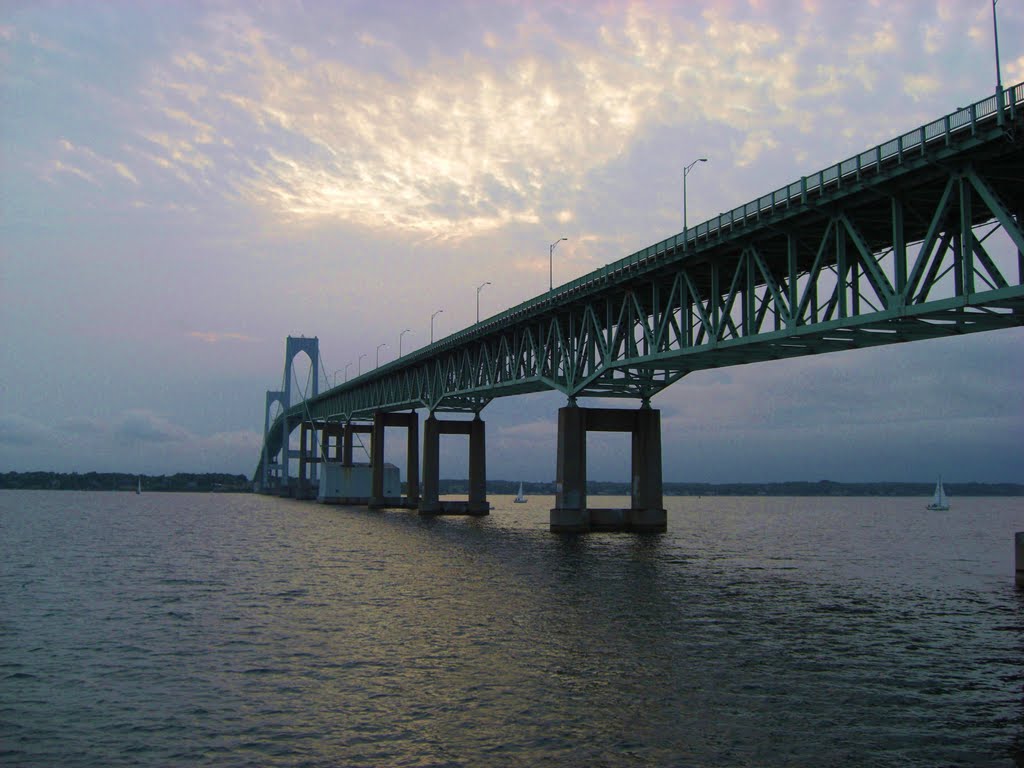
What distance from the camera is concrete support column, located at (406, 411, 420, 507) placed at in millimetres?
120500

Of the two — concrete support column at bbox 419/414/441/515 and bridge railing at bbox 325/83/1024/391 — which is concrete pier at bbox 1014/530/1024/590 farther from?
concrete support column at bbox 419/414/441/515

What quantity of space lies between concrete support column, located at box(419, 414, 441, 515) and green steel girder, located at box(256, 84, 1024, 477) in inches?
1204

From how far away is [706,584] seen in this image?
4044cm

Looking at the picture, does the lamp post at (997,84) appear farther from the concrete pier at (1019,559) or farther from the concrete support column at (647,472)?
the concrete support column at (647,472)

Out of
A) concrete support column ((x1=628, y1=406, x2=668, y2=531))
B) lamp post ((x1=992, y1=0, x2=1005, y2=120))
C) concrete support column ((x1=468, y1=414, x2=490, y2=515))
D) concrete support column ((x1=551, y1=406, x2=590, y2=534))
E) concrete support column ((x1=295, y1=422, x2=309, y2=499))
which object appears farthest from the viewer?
concrete support column ((x1=295, y1=422, x2=309, y2=499))

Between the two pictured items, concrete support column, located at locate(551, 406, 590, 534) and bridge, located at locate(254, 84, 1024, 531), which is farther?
concrete support column, located at locate(551, 406, 590, 534)

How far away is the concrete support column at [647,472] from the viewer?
71.8 m

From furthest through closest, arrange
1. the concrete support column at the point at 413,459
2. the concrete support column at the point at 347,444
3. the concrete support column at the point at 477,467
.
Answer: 1. the concrete support column at the point at 347,444
2. the concrete support column at the point at 413,459
3. the concrete support column at the point at 477,467

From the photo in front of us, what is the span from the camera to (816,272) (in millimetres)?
38781

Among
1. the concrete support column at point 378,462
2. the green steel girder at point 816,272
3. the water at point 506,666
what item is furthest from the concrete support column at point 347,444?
the water at point 506,666

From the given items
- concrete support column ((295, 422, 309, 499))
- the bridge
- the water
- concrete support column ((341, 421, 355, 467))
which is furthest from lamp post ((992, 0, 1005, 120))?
concrete support column ((295, 422, 309, 499))

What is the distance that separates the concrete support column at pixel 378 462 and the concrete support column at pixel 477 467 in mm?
21860

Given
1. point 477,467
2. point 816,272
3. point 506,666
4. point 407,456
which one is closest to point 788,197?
point 816,272

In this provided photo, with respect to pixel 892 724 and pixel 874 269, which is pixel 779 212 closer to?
pixel 874 269
